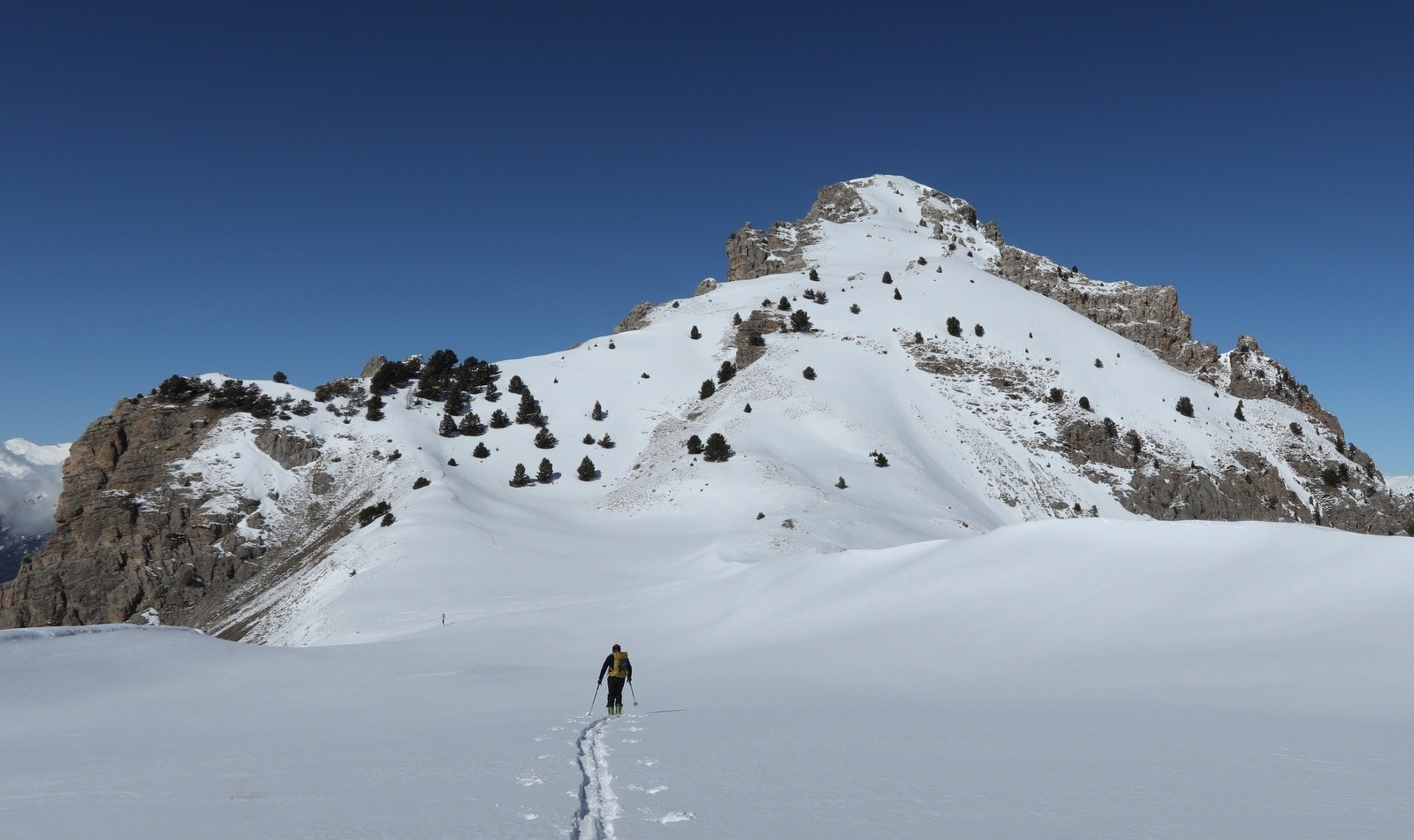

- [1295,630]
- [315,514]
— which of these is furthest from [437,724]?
[315,514]

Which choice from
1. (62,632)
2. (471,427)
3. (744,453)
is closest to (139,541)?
(471,427)

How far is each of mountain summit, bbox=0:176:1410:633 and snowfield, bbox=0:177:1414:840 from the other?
1.81 ft

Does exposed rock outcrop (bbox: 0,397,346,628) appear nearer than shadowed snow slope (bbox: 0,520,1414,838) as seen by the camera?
No

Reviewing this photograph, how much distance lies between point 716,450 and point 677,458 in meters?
3.87

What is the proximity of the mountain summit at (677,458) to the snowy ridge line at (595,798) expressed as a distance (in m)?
21.1

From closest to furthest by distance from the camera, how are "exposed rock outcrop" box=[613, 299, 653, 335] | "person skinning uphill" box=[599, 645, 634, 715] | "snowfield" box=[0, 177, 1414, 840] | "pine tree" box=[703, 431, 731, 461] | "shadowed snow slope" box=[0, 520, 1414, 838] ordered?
1. "shadowed snow slope" box=[0, 520, 1414, 838]
2. "snowfield" box=[0, 177, 1414, 840]
3. "person skinning uphill" box=[599, 645, 634, 715]
4. "pine tree" box=[703, 431, 731, 461]
5. "exposed rock outcrop" box=[613, 299, 653, 335]

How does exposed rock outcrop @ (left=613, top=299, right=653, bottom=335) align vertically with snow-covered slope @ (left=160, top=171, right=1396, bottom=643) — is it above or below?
above

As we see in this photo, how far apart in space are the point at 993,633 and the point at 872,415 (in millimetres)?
44327

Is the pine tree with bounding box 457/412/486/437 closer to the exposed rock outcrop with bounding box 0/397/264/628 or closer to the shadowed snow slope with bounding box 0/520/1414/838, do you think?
the exposed rock outcrop with bounding box 0/397/264/628

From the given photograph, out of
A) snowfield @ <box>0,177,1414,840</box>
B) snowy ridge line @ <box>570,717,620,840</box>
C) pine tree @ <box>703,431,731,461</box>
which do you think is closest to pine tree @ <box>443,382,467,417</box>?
snowfield @ <box>0,177,1414,840</box>

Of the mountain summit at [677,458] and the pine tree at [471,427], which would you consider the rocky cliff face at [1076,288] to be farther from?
the pine tree at [471,427]

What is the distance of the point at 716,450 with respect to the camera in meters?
53.1


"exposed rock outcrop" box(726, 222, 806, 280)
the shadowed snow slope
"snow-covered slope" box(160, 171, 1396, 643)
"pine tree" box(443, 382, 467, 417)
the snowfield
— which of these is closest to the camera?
the shadowed snow slope

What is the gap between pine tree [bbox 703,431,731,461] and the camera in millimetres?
53125
